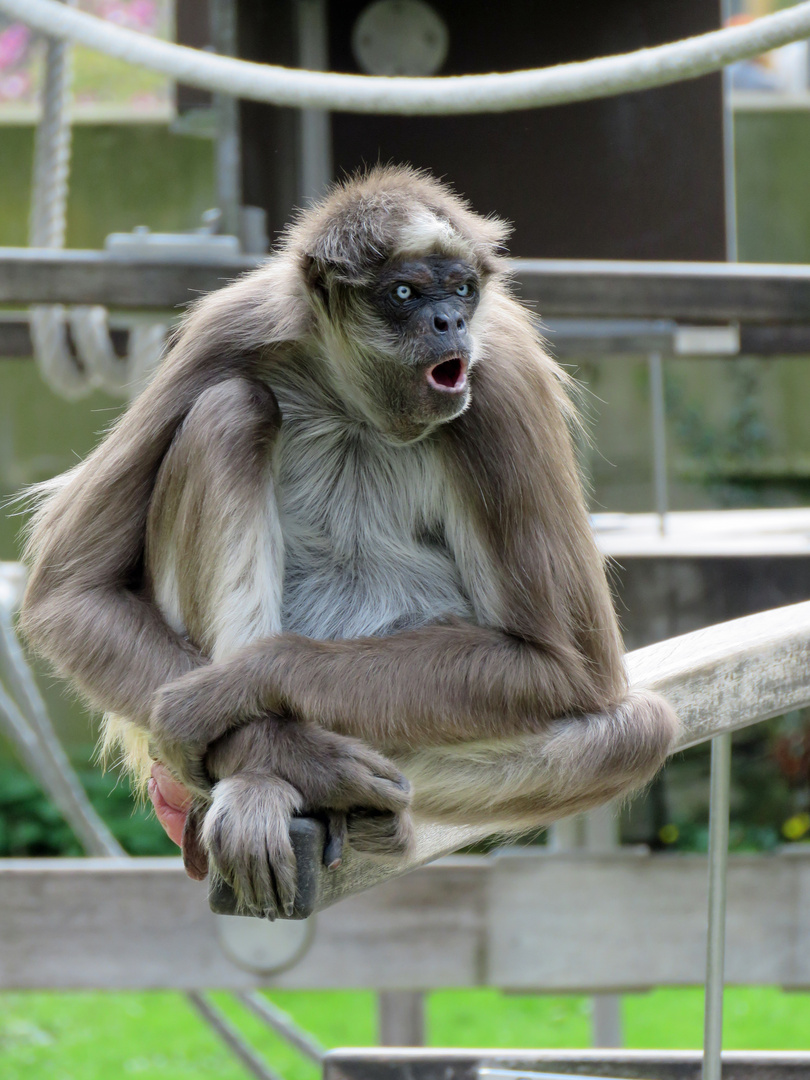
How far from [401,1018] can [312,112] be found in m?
4.03

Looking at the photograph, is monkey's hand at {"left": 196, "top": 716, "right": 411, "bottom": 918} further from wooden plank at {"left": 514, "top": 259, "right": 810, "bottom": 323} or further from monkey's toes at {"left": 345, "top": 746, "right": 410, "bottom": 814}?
wooden plank at {"left": 514, "top": 259, "right": 810, "bottom": 323}

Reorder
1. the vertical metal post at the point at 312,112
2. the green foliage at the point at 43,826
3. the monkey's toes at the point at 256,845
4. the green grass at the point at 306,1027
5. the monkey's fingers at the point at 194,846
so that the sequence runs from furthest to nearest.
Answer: the green foliage at the point at 43,826 → the green grass at the point at 306,1027 → the vertical metal post at the point at 312,112 → the monkey's fingers at the point at 194,846 → the monkey's toes at the point at 256,845

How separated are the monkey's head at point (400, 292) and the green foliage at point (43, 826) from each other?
8167 millimetres

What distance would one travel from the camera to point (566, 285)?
4324 millimetres

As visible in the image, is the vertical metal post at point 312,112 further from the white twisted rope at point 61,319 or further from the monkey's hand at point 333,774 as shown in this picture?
the monkey's hand at point 333,774

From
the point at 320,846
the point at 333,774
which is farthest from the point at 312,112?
the point at 320,846

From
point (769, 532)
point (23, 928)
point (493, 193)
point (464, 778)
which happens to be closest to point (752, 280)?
point (493, 193)

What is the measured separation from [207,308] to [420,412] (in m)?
0.65

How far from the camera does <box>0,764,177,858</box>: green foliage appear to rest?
1070 centimetres

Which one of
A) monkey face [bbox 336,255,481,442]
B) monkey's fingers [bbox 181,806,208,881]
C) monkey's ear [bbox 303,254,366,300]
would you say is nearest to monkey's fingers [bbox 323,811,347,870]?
monkey's fingers [bbox 181,806,208,881]

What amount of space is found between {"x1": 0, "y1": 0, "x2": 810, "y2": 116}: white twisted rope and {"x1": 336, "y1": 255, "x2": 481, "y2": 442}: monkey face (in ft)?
3.16

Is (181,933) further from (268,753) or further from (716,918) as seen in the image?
(268,753)

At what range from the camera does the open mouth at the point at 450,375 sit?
9.54 feet

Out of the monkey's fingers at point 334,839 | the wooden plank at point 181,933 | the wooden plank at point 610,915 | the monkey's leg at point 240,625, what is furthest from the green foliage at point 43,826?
the monkey's fingers at point 334,839
